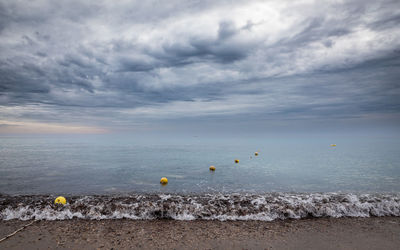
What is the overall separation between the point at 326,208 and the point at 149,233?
7.64 metres

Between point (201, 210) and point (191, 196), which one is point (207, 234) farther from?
point (191, 196)

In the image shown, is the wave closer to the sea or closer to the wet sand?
the sea

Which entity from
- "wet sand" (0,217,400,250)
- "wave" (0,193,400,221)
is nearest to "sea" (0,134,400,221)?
"wave" (0,193,400,221)

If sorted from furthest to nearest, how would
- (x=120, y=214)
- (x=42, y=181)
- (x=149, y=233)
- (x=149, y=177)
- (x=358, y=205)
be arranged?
1. (x=149, y=177)
2. (x=42, y=181)
3. (x=358, y=205)
4. (x=120, y=214)
5. (x=149, y=233)

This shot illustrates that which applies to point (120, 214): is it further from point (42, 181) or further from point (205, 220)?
point (42, 181)

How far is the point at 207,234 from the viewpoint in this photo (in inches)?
268

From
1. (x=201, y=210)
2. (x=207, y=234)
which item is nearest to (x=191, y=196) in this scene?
(x=201, y=210)

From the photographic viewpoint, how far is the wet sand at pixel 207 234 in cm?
607

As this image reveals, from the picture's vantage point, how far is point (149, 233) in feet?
22.6

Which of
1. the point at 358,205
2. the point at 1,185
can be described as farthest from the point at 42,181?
the point at 358,205

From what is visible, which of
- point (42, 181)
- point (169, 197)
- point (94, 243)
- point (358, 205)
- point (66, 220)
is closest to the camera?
point (94, 243)

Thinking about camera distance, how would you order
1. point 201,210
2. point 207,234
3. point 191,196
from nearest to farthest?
point 207,234, point 201,210, point 191,196

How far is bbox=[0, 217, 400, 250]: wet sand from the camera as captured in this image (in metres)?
6.07

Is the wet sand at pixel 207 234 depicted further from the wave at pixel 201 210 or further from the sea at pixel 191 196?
the sea at pixel 191 196
